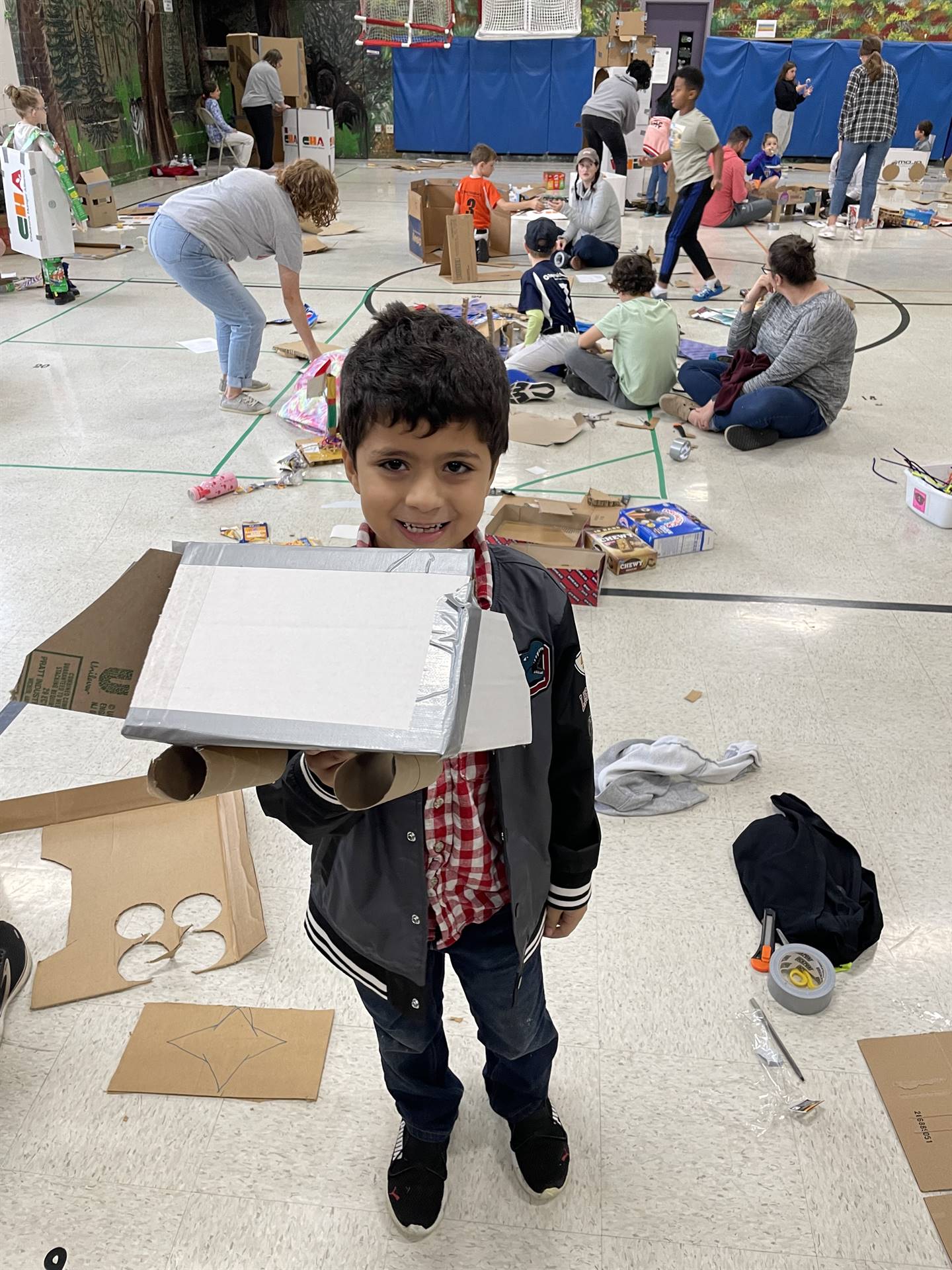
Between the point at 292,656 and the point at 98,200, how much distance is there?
11240 millimetres

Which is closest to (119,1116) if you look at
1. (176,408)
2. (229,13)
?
(176,408)

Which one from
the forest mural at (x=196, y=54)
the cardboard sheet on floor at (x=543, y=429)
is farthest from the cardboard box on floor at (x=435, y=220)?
the forest mural at (x=196, y=54)

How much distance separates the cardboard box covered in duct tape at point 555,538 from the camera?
11.4ft

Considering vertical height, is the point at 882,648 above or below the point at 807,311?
below

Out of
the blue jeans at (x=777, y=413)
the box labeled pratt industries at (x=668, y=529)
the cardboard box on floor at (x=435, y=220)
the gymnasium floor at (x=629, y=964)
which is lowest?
the gymnasium floor at (x=629, y=964)

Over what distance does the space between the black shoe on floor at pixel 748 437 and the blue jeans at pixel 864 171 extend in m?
6.55

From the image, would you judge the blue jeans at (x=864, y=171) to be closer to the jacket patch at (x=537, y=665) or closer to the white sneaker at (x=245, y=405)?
the white sneaker at (x=245, y=405)

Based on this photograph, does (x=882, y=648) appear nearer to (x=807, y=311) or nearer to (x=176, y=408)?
(x=807, y=311)

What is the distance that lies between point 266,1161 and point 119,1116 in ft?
1.07

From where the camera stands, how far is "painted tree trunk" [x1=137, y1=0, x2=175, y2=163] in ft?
43.3

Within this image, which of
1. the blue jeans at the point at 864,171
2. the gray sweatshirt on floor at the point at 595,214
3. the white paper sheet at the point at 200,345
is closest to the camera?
the white paper sheet at the point at 200,345

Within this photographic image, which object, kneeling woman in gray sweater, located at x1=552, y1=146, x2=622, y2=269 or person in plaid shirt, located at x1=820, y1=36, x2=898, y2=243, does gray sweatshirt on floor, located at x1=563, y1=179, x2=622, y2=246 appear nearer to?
kneeling woman in gray sweater, located at x1=552, y1=146, x2=622, y2=269

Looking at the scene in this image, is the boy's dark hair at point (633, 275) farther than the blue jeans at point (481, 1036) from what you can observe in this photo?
Yes

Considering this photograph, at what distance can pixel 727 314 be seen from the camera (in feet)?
22.6
